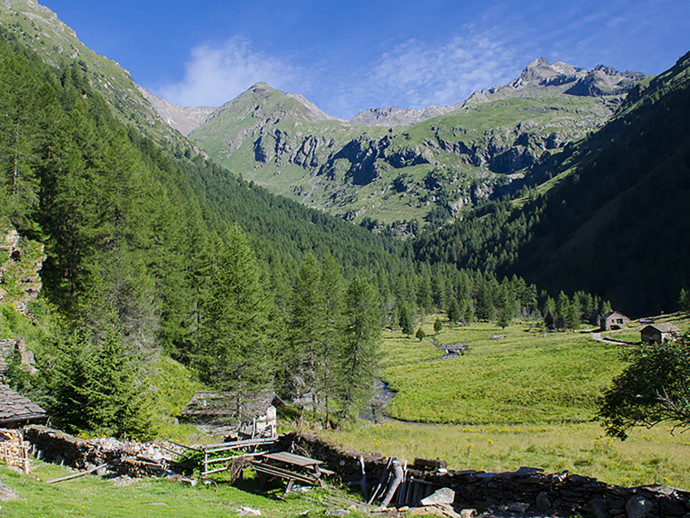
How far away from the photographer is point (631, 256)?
163 metres

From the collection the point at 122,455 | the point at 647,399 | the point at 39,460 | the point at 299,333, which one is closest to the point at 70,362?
the point at 39,460

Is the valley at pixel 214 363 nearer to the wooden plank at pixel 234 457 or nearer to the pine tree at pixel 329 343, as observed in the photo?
the pine tree at pixel 329 343

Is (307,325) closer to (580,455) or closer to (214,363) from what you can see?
(214,363)

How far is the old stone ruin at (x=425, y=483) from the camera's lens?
36.2 ft

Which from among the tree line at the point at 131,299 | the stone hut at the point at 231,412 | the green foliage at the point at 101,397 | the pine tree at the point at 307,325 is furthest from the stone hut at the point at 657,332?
the green foliage at the point at 101,397

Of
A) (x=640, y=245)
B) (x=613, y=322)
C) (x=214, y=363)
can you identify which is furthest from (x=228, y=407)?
(x=640, y=245)

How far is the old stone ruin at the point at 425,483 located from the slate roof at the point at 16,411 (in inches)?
135

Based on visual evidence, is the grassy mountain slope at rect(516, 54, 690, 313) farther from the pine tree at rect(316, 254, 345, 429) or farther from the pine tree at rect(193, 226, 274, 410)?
the pine tree at rect(193, 226, 274, 410)

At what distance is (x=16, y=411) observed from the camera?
1492 cm

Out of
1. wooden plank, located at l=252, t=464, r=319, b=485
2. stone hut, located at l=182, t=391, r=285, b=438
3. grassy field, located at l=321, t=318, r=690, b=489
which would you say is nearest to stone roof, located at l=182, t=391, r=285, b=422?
stone hut, located at l=182, t=391, r=285, b=438

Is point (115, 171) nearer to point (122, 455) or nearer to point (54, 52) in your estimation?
point (122, 455)

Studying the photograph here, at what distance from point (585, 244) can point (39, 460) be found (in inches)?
8235

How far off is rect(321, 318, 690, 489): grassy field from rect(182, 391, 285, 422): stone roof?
772 cm

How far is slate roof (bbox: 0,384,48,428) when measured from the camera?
14477 mm
